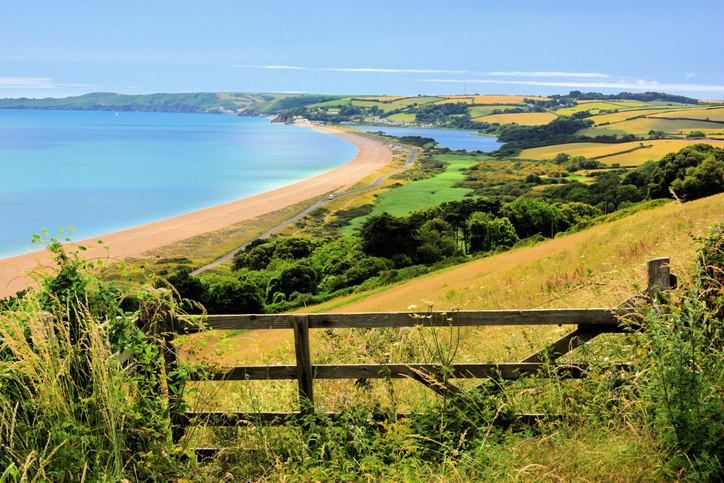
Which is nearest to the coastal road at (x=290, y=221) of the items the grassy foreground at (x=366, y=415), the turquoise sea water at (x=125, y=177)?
the turquoise sea water at (x=125, y=177)

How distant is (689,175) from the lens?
3712 cm

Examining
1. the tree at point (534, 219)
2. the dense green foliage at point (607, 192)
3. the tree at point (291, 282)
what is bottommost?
the tree at point (291, 282)

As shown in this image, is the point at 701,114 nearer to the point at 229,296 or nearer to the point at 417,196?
the point at 417,196

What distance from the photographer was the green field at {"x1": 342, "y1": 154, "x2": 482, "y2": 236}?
239 ft

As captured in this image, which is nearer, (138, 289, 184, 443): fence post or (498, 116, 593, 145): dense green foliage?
(138, 289, 184, 443): fence post

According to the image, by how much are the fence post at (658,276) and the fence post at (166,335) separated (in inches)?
138

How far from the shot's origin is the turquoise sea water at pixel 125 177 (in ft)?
193

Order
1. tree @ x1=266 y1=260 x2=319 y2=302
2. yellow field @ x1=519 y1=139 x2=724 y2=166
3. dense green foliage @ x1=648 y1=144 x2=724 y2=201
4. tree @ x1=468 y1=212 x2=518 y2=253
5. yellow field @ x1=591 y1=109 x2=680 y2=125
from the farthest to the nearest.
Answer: yellow field @ x1=591 y1=109 x2=680 y2=125 → yellow field @ x1=519 y1=139 x2=724 y2=166 → tree @ x1=468 y1=212 x2=518 y2=253 → tree @ x1=266 y1=260 x2=319 y2=302 → dense green foliage @ x1=648 y1=144 x2=724 y2=201

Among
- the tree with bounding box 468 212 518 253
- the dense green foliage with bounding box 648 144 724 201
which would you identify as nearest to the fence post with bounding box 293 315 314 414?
the dense green foliage with bounding box 648 144 724 201

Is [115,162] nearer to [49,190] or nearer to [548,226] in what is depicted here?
[49,190]

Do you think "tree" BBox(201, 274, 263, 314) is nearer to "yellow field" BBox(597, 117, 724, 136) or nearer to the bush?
the bush

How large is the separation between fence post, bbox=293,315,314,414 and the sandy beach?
21.3 m

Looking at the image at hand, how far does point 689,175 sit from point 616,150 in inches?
3997

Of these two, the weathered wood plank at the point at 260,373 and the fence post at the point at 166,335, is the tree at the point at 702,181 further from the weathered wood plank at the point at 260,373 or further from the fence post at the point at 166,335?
the fence post at the point at 166,335
